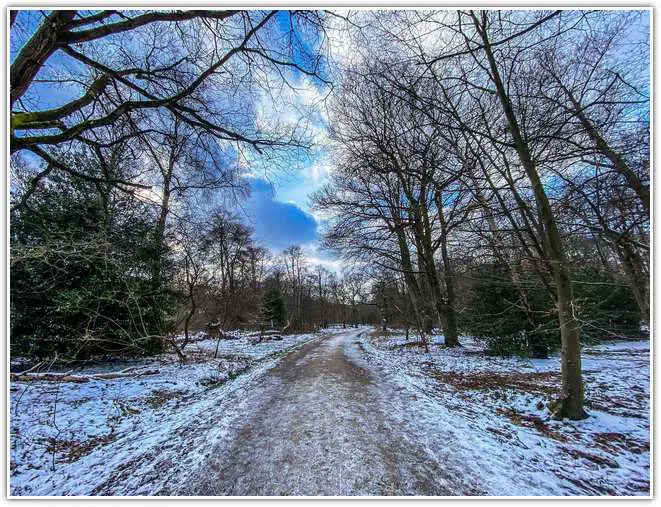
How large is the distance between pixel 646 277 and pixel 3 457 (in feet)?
20.3

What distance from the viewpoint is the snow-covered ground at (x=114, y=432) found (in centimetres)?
239

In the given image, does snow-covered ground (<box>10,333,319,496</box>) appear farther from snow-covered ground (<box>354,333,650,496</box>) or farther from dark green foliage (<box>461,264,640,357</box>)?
dark green foliage (<box>461,264,640,357</box>)

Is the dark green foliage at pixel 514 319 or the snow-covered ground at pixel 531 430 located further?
the dark green foliage at pixel 514 319

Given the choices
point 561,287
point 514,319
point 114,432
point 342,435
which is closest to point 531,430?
point 561,287

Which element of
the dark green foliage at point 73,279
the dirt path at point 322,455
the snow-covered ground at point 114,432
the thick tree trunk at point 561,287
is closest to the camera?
the dirt path at point 322,455

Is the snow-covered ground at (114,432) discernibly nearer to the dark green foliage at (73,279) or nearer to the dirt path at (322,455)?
the dirt path at (322,455)

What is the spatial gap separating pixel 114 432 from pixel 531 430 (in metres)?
5.50

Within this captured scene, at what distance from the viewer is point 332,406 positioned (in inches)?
162

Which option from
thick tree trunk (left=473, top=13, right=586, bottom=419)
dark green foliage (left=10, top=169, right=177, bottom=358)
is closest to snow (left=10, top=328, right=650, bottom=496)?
thick tree trunk (left=473, top=13, right=586, bottom=419)

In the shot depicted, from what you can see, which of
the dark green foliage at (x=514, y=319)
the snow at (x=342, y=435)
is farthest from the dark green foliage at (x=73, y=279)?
the dark green foliage at (x=514, y=319)

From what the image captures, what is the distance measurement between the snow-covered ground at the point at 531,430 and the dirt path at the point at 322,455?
304mm

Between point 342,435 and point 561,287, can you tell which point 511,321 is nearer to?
point 561,287

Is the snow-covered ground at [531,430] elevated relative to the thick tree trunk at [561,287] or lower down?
lower down
